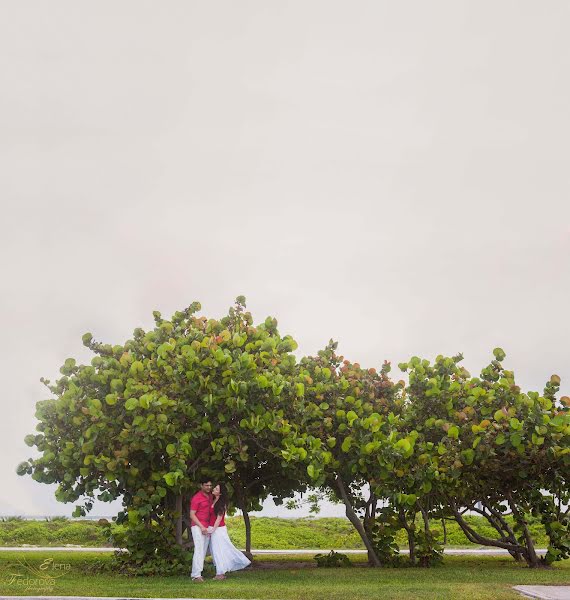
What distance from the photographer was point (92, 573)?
17.1 metres

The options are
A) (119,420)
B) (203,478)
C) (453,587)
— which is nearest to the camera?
(453,587)

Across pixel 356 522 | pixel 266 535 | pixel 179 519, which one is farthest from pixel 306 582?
pixel 266 535

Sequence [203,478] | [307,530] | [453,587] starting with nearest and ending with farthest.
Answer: [453,587] < [203,478] < [307,530]

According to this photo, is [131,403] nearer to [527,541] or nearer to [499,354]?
[499,354]

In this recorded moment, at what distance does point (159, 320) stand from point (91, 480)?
4.14m

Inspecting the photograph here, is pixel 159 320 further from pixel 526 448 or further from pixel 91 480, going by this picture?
pixel 526 448

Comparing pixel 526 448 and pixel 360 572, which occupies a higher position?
pixel 526 448

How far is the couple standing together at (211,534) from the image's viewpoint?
15484mm

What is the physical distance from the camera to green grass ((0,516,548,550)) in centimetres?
2939

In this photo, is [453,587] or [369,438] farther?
[369,438]

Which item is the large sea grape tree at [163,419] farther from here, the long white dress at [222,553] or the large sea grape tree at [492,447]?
the large sea grape tree at [492,447]

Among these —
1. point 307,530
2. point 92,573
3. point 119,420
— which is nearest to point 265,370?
point 119,420

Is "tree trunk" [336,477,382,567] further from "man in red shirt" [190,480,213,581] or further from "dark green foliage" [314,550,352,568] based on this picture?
"man in red shirt" [190,480,213,581]

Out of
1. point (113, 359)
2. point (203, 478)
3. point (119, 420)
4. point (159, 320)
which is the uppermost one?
point (159, 320)
